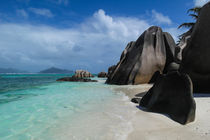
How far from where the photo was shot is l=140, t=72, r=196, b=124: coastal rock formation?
2.76 m

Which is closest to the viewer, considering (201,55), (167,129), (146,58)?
(167,129)

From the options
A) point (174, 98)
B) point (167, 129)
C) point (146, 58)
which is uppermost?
point (146, 58)

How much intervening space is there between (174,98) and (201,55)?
3.84 m

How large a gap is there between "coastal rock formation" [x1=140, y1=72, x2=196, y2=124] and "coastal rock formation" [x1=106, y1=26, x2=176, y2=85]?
24.2 feet

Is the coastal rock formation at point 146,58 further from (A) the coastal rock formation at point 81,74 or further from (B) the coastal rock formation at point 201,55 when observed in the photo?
(A) the coastal rock formation at point 81,74

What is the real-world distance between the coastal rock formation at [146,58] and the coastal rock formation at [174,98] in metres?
7.37

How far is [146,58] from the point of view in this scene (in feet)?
37.4

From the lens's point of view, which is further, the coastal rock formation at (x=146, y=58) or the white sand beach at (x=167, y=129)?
the coastal rock formation at (x=146, y=58)

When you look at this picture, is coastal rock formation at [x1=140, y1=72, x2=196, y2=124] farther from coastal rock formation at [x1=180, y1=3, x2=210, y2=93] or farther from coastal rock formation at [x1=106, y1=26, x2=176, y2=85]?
coastal rock formation at [x1=106, y1=26, x2=176, y2=85]

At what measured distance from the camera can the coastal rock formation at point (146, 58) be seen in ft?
37.0

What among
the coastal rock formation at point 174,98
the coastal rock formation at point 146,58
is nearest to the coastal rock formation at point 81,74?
the coastal rock formation at point 146,58

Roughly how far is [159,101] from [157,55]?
9.09 m

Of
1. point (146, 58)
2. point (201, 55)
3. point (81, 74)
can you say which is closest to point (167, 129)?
point (201, 55)

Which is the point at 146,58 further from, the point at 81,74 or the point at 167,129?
the point at 81,74
